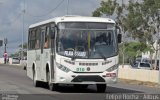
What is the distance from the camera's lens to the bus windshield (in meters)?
22.6

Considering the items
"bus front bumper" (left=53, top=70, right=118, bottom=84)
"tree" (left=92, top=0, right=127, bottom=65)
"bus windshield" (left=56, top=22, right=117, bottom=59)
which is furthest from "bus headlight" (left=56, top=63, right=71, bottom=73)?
"tree" (left=92, top=0, right=127, bottom=65)

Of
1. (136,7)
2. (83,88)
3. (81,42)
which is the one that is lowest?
(83,88)

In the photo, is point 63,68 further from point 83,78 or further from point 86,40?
point 86,40

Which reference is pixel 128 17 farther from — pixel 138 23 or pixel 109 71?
pixel 109 71

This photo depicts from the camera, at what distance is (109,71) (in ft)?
74.1

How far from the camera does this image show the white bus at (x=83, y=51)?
22.4 metres

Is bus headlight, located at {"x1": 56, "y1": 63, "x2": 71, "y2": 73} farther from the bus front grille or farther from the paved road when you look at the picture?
the paved road

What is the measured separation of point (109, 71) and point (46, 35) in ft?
13.2

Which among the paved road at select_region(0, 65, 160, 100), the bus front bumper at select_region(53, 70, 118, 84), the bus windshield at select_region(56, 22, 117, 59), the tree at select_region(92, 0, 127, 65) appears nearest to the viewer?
the paved road at select_region(0, 65, 160, 100)

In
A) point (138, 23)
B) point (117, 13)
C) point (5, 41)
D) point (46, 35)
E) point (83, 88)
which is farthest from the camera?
point (5, 41)

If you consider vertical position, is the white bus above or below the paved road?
above

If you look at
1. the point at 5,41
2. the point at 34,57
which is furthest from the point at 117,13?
the point at 34,57

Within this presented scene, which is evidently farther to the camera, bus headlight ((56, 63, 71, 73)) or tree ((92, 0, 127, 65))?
tree ((92, 0, 127, 65))

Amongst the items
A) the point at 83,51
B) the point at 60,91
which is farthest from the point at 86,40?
the point at 60,91
